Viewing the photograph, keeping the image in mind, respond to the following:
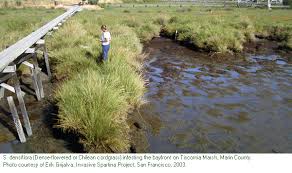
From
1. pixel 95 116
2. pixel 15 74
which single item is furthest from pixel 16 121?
pixel 95 116

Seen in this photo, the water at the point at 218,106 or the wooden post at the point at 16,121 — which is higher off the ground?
the wooden post at the point at 16,121

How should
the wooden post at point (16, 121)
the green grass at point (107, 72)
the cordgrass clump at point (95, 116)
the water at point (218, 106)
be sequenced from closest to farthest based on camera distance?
the cordgrass clump at point (95, 116)
the green grass at point (107, 72)
the wooden post at point (16, 121)
the water at point (218, 106)

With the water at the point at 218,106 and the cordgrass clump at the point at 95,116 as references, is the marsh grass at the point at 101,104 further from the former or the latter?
the water at the point at 218,106

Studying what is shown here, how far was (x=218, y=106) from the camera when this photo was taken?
1163 centimetres

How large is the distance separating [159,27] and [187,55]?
874 centimetres

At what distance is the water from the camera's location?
28.9ft

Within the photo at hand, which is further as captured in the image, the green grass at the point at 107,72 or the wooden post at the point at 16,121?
the wooden post at the point at 16,121

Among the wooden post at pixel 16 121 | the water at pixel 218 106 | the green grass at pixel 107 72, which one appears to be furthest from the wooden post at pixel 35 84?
the water at pixel 218 106

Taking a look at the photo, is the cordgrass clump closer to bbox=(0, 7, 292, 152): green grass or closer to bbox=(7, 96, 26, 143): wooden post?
bbox=(0, 7, 292, 152): green grass

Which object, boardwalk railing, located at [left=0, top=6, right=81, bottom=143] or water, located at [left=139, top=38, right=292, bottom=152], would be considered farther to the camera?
water, located at [left=139, top=38, right=292, bottom=152]

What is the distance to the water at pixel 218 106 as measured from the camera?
8.80m

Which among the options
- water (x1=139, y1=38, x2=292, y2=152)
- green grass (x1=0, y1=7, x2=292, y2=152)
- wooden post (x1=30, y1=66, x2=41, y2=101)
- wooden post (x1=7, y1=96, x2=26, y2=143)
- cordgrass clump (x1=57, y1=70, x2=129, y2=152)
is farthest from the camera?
wooden post (x1=30, y1=66, x2=41, y2=101)

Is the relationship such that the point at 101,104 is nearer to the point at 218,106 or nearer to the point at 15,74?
the point at 15,74

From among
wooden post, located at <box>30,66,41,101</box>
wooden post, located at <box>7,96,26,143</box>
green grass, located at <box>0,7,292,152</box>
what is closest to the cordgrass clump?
green grass, located at <box>0,7,292,152</box>
